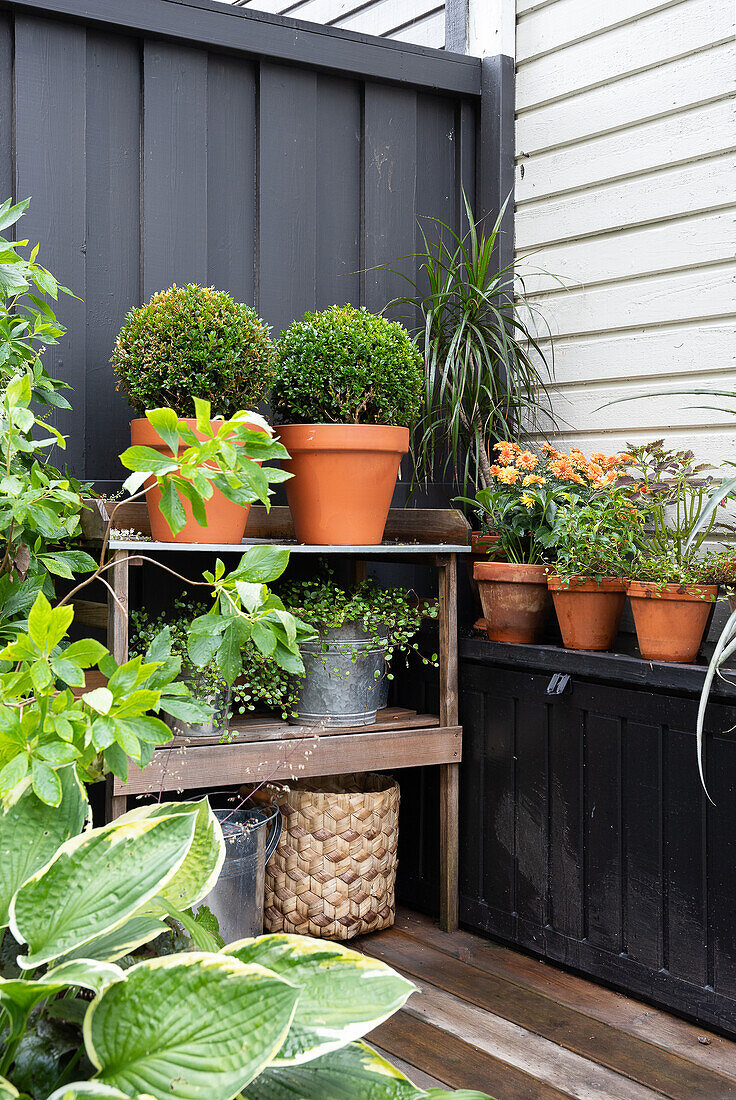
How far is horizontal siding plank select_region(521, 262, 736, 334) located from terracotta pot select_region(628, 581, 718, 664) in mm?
669

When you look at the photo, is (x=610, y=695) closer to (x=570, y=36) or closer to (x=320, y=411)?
(x=320, y=411)

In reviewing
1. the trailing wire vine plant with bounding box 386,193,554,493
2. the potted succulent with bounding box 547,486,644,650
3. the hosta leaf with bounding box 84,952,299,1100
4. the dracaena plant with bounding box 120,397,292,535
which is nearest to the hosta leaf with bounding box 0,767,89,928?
the hosta leaf with bounding box 84,952,299,1100

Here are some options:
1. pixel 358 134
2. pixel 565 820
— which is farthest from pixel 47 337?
pixel 565 820

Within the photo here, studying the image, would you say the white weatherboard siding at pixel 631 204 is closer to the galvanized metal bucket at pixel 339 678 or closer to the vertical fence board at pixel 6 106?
the galvanized metal bucket at pixel 339 678

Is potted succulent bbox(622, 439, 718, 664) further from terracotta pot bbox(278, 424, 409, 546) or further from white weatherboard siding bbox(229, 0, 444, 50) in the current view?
white weatherboard siding bbox(229, 0, 444, 50)

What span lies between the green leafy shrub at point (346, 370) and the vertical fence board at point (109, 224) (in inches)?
16.3

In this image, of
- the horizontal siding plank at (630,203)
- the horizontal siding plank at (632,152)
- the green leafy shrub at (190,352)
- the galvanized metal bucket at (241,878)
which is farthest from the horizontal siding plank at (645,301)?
the galvanized metal bucket at (241,878)

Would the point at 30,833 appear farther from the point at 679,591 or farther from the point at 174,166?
the point at 174,166

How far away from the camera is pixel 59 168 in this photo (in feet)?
7.59

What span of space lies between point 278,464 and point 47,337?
2.41 ft

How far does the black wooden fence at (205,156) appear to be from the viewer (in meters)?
2.30

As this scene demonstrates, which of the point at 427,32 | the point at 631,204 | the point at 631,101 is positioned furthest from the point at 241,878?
the point at 427,32

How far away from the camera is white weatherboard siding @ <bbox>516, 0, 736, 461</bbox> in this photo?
2.29 m

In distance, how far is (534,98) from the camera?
8.99ft
